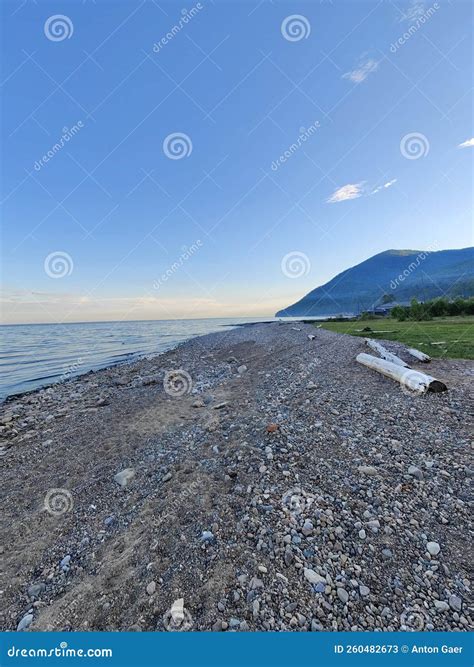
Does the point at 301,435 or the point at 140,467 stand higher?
the point at 301,435

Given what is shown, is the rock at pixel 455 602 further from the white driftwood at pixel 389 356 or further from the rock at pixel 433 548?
the white driftwood at pixel 389 356

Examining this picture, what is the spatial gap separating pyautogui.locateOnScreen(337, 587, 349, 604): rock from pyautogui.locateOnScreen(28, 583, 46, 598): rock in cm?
404

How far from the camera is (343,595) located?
10.4ft

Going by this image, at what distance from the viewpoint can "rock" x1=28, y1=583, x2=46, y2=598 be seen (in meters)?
3.82

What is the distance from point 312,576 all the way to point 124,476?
4660mm

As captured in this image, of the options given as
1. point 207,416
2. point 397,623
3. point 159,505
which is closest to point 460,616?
point 397,623

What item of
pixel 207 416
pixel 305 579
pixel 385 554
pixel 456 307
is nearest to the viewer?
pixel 305 579

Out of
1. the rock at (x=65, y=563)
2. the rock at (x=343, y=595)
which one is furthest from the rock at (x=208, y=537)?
the rock at (x=65, y=563)

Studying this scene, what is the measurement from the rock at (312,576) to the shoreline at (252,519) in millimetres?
15

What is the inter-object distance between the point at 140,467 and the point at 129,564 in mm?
2935

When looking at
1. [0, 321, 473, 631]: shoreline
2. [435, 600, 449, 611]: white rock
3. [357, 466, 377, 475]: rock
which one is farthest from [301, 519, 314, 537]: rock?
[357, 466, 377, 475]: rock

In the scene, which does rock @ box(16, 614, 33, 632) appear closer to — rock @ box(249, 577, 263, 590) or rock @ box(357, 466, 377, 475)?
rock @ box(249, 577, 263, 590)

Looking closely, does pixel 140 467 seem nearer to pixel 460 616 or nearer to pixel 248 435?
pixel 248 435

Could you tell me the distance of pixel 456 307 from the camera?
186ft
